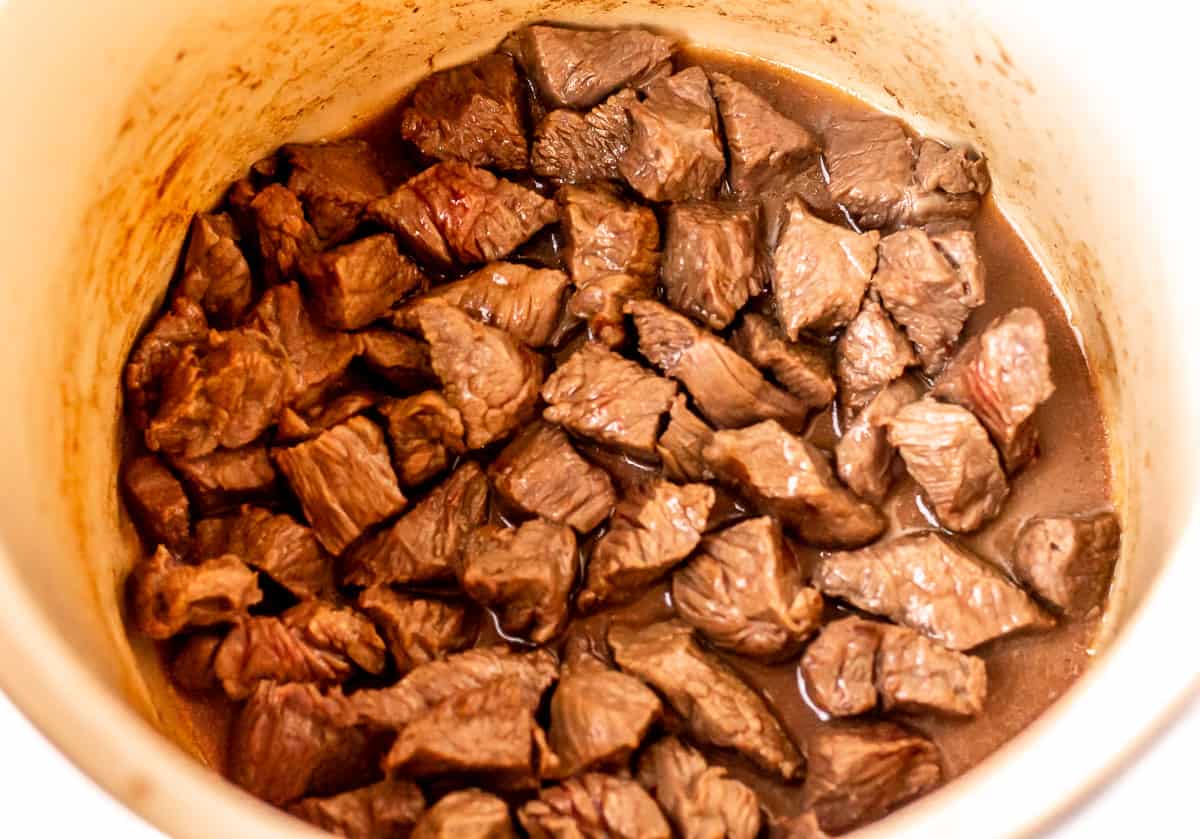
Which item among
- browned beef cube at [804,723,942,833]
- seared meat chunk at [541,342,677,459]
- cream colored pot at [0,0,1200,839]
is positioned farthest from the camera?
seared meat chunk at [541,342,677,459]

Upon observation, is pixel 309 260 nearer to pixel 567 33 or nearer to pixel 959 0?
pixel 567 33

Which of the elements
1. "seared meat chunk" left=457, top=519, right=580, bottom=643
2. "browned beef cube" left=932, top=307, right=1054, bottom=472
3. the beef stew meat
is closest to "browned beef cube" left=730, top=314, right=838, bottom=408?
the beef stew meat

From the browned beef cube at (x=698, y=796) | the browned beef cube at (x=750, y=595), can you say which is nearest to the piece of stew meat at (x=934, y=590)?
the browned beef cube at (x=750, y=595)

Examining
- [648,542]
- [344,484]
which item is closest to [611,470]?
[648,542]

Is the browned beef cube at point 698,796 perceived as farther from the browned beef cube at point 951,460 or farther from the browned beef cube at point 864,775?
the browned beef cube at point 951,460

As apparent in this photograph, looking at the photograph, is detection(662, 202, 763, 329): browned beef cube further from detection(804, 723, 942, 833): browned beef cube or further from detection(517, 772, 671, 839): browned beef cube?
detection(517, 772, 671, 839): browned beef cube

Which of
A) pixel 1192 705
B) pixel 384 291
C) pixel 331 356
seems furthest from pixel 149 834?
pixel 1192 705
